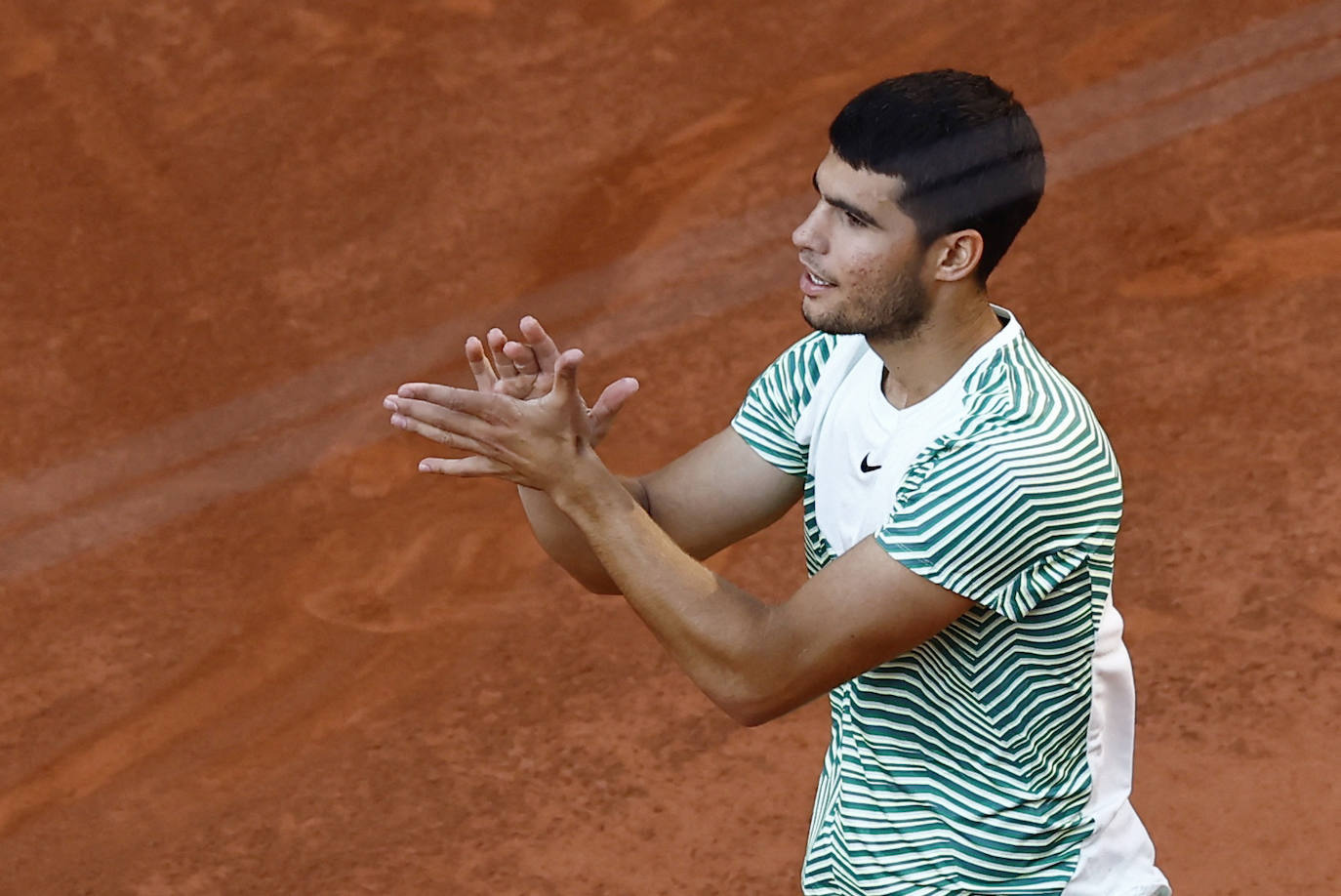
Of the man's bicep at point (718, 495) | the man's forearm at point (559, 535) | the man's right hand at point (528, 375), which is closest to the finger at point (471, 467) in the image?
the man's right hand at point (528, 375)

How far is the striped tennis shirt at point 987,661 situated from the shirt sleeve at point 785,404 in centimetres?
5

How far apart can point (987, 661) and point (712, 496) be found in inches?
20.8

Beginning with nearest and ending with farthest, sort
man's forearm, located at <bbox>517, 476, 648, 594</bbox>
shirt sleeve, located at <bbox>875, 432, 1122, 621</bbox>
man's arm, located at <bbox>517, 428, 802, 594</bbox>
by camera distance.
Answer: shirt sleeve, located at <bbox>875, 432, 1122, 621</bbox> → man's forearm, located at <bbox>517, 476, 648, 594</bbox> → man's arm, located at <bbox>517, 428, 802, 594</bbox>

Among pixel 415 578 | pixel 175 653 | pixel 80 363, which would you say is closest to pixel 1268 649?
pixel 415 578

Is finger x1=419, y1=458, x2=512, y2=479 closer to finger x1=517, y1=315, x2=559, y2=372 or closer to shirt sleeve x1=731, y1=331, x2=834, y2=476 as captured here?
finger x1=517, y1=315, x2=559, y2=372

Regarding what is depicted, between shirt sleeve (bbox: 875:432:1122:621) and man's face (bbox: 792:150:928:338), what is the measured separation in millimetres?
218

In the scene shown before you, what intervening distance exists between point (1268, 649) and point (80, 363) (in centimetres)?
370

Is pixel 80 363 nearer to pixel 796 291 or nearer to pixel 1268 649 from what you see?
pixel 796 291

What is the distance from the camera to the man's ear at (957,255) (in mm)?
2312

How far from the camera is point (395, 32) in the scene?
688cm

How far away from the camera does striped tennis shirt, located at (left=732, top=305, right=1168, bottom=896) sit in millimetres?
2172

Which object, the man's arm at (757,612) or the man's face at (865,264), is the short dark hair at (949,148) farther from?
the man's arm at (757,612)

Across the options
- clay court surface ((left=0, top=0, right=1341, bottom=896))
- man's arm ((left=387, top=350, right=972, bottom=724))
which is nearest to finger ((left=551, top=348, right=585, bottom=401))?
man's arm ((left=387, top=350, right=972, bottom=724))

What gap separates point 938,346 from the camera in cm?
235
